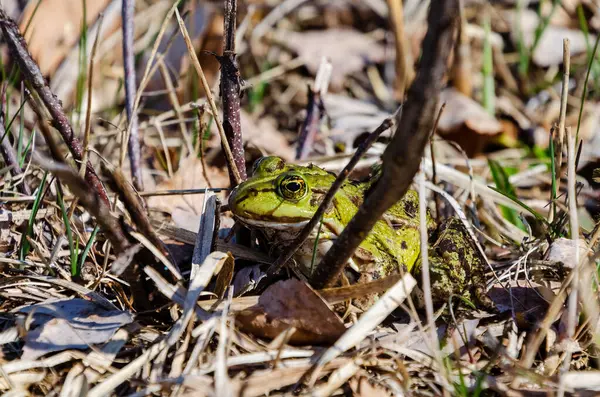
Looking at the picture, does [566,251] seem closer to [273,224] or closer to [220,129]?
[273,224]

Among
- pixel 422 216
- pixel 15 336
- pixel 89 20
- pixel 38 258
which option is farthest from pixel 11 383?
pixel 89 20

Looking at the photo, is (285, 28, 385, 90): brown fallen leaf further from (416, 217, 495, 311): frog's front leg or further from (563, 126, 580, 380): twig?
(563, 126, 580, 380): twig

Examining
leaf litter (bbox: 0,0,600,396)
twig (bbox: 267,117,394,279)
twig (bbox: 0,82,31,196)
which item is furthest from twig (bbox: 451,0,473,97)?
twig (bbox: 0,82,31,196)

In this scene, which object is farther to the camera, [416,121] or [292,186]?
[292,186]

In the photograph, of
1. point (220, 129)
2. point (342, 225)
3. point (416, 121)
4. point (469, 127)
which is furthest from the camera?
point (469, 127)

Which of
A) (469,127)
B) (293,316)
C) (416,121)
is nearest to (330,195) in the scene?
(293,316)

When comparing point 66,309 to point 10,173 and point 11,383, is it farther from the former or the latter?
point 10,173

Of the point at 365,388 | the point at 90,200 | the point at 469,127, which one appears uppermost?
the point at 90,200
